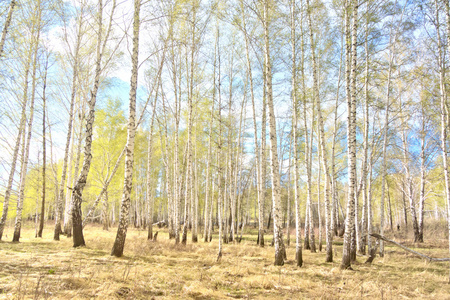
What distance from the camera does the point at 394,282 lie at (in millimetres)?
6266

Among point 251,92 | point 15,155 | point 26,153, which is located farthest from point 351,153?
point 15,155

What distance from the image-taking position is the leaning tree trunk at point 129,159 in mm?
6801

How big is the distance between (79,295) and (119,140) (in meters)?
15.1

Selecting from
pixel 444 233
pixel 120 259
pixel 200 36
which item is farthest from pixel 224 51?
pixel 444 233

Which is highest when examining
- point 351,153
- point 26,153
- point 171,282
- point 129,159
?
point 26,153

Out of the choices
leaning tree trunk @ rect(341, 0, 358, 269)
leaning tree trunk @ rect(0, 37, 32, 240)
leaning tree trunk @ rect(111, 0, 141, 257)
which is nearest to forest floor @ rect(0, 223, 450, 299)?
leaning tree trunk @ rect(111, 0, 141, 257)

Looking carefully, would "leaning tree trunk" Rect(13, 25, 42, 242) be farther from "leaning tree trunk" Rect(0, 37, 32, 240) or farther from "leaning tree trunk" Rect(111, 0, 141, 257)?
"leaning tree trunk" Rect(111, 0, 141, 257)

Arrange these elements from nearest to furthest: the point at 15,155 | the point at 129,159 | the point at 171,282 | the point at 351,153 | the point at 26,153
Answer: the point at 171,282, the point at 129,159, the point at 351,153, the point at 15,155, the point at 26,153

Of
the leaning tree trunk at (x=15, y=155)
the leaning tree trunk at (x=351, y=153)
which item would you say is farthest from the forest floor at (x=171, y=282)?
the leaning tree trunk at (x=15, y=155)

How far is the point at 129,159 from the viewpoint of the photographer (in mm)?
7000

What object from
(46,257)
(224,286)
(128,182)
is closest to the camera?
(224,286)

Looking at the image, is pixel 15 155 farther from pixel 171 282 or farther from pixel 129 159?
pixel 171 282

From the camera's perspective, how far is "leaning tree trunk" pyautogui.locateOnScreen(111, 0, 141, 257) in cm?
680

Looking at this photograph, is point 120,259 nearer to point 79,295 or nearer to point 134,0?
point 79,295
